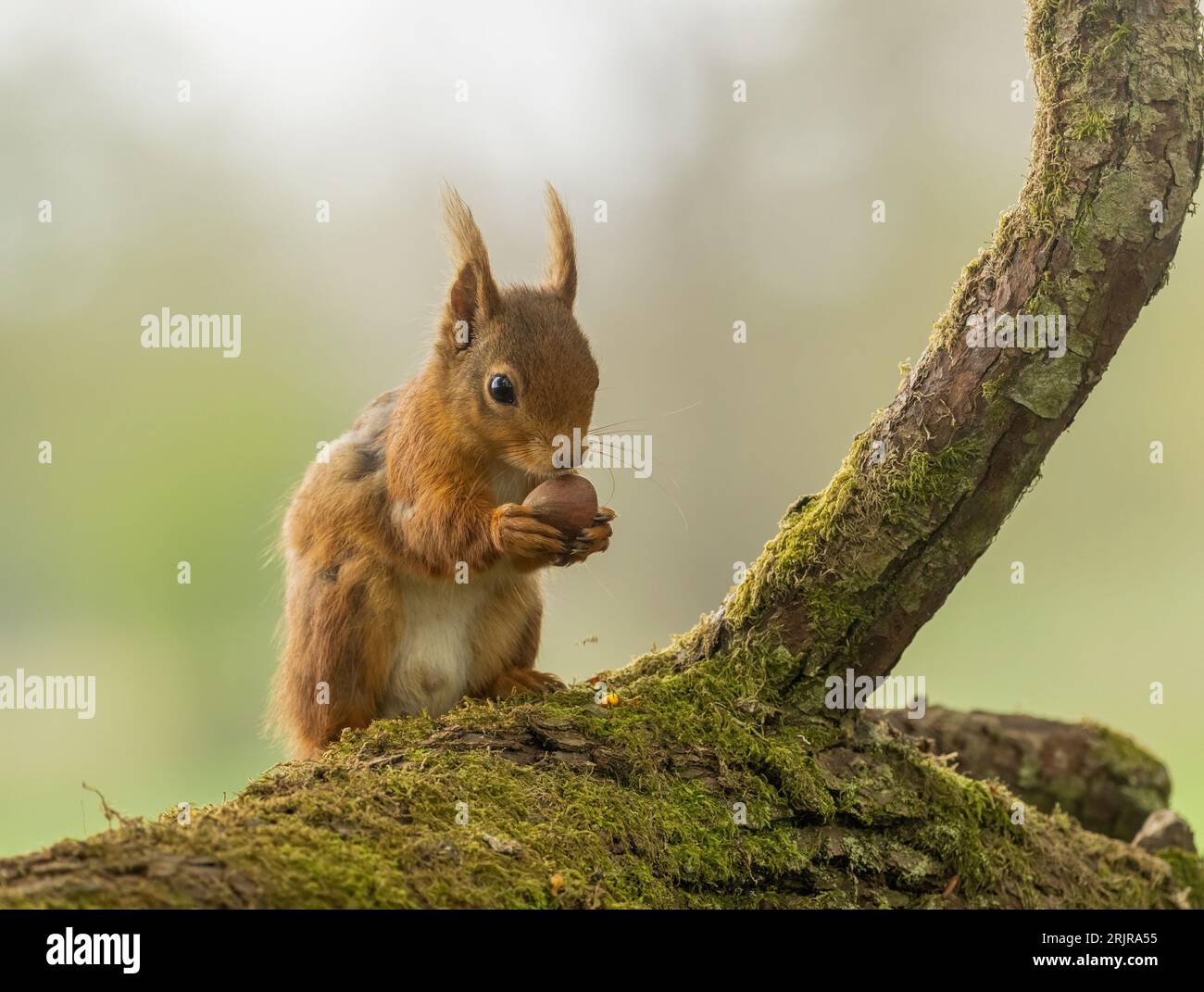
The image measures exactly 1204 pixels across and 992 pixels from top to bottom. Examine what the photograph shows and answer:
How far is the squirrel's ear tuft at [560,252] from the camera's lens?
3.62 m

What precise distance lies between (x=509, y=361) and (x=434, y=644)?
0.86m

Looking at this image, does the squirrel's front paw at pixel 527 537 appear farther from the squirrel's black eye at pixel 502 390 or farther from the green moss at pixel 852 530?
the green moss at pixel 852 530

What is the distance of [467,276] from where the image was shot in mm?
3432

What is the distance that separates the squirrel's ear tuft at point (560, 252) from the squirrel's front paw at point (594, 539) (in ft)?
2.79

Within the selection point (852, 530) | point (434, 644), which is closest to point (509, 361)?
point (434, 644)

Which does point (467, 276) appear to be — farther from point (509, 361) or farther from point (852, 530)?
point (852, 530)

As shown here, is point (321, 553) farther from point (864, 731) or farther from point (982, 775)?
point (982, 775)

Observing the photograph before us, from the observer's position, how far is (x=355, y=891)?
1.81 metres

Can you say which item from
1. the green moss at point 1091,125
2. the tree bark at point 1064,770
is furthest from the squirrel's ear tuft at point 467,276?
the tree bark at point 1064,770

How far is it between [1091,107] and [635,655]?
1.95m

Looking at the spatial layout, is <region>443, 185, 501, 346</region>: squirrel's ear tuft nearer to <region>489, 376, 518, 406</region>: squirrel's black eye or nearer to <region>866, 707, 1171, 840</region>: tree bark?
<region>489, 376, 518, 406</region>: squirrel's black eye
